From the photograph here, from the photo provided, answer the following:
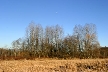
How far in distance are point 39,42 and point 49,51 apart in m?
5.22

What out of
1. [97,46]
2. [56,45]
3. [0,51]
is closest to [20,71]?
[97,46]

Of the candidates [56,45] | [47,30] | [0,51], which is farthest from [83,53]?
[0,51]

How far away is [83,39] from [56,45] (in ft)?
31.6

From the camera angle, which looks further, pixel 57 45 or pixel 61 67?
pixel 57 45

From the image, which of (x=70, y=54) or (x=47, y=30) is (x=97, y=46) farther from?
(x=47, y=30)

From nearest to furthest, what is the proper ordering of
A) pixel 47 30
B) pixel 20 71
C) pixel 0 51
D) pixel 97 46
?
pixel 20 71 < pixel 97 46 < pixel 47 30 < pixel 0 51

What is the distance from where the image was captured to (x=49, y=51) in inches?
2478

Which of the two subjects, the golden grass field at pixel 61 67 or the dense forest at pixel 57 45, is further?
the dense forest at pixel 57 45

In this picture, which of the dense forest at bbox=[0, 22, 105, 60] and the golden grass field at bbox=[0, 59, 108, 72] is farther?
the dense forest at bbox=[0, 22, 105, 60]

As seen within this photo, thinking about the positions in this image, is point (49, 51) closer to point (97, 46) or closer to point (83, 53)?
point (83, 53)

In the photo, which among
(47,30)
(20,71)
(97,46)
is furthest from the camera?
(47,30)

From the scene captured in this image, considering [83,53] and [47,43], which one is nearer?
[83,53]

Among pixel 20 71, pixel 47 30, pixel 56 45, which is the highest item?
pixel 47 30

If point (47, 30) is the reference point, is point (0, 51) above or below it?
below
